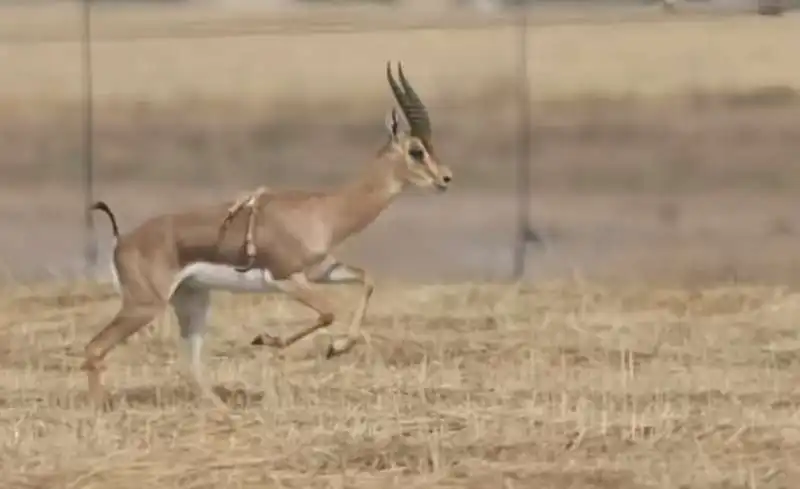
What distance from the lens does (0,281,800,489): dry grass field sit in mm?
1884

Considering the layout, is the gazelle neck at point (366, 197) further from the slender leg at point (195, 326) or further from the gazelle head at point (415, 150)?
the slender leg at point (195, 326)

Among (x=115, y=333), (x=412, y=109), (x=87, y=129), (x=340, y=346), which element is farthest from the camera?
(x=87, y=129)

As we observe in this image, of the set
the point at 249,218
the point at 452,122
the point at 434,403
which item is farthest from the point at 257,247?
the point at 452,122

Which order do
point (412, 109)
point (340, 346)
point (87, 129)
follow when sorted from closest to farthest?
point (412, 109), point (340, 346), point (87, 129)

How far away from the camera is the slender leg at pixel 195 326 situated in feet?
7.13

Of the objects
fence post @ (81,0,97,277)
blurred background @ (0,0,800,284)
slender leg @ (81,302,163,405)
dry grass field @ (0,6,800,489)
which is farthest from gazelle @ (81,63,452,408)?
fence post @ (81,0,97,277)

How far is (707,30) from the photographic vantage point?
12.6ft

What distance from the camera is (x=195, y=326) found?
7.19 ft

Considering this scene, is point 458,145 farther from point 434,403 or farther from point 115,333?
point 115,333

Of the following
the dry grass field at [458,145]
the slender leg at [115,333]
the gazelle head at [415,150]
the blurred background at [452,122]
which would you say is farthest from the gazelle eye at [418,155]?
the blurred background at [452,122]

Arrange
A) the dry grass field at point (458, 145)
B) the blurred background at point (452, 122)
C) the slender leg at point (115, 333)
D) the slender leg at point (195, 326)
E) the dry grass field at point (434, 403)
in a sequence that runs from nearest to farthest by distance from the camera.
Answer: the dry grass field at point (434, 403) → the slender leg at point (115, 333) → the slender leg at point (195, 326) → the dry grass field at point (458, 145) → the blurred background at point (452, 122)

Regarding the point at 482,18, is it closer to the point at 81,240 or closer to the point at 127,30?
the point at 127,30

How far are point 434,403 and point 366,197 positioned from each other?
0.35 m

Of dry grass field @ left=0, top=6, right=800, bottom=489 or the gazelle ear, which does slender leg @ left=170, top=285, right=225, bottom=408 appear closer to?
the gazelle ear
